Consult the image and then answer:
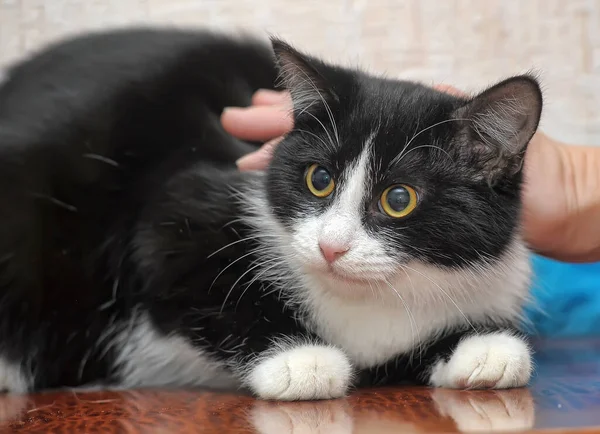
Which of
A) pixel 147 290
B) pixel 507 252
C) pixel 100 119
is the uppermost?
pixel 100 119

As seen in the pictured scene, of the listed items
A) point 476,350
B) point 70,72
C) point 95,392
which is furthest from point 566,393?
point 70,72

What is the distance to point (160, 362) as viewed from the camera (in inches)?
44.3

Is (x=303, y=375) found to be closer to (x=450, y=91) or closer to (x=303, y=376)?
(x=303, y=376)

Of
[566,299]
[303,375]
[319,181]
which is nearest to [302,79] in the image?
[319,181]

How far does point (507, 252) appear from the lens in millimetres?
1004

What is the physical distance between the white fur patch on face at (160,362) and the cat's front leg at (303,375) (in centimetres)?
14

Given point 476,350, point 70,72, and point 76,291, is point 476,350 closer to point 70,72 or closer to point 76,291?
point 76,291

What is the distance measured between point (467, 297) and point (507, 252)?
0.09m

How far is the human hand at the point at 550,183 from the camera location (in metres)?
1.26

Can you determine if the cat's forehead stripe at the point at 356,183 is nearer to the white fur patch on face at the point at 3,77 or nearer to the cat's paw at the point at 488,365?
the cat's paw at the point at 488,365

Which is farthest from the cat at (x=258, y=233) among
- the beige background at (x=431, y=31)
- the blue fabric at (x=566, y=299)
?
the beige background at (x=431, y=31)

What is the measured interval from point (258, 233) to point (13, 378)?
0.47 m

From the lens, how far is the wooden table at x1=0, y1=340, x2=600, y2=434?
2.19ft

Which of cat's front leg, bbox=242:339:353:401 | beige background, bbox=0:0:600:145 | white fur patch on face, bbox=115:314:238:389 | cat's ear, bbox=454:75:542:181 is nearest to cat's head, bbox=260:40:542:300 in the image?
cat's ear, bbox=454:75:542:181
